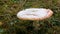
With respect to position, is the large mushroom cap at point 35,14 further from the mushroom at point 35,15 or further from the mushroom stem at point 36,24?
the mushroom stem at point 36,24

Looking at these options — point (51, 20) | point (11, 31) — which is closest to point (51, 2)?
point (51, 20)

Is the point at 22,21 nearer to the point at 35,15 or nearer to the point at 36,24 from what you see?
the point at 36,24

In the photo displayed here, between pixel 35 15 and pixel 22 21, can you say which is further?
pixel 22 21

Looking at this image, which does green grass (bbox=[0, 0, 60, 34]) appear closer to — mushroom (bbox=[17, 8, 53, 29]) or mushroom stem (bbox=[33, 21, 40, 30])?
mushroom stem (bbox=[33, 21, 40, 30])

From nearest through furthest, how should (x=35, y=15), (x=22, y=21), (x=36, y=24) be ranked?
(x=35, y=15) → (x=36, y=24) → (x=22, y=21)

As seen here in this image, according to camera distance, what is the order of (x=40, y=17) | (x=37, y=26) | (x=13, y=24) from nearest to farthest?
1. (x=40, y=17)
2. (x=37, y=26)
3. (x=13, y=24)

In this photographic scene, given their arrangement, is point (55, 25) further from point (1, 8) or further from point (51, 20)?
point (1, 8)

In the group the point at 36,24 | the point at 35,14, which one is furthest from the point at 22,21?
the point at 35,14

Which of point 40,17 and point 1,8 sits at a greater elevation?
point 40,17

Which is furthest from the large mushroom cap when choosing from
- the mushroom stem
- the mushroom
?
the mushroom stem
